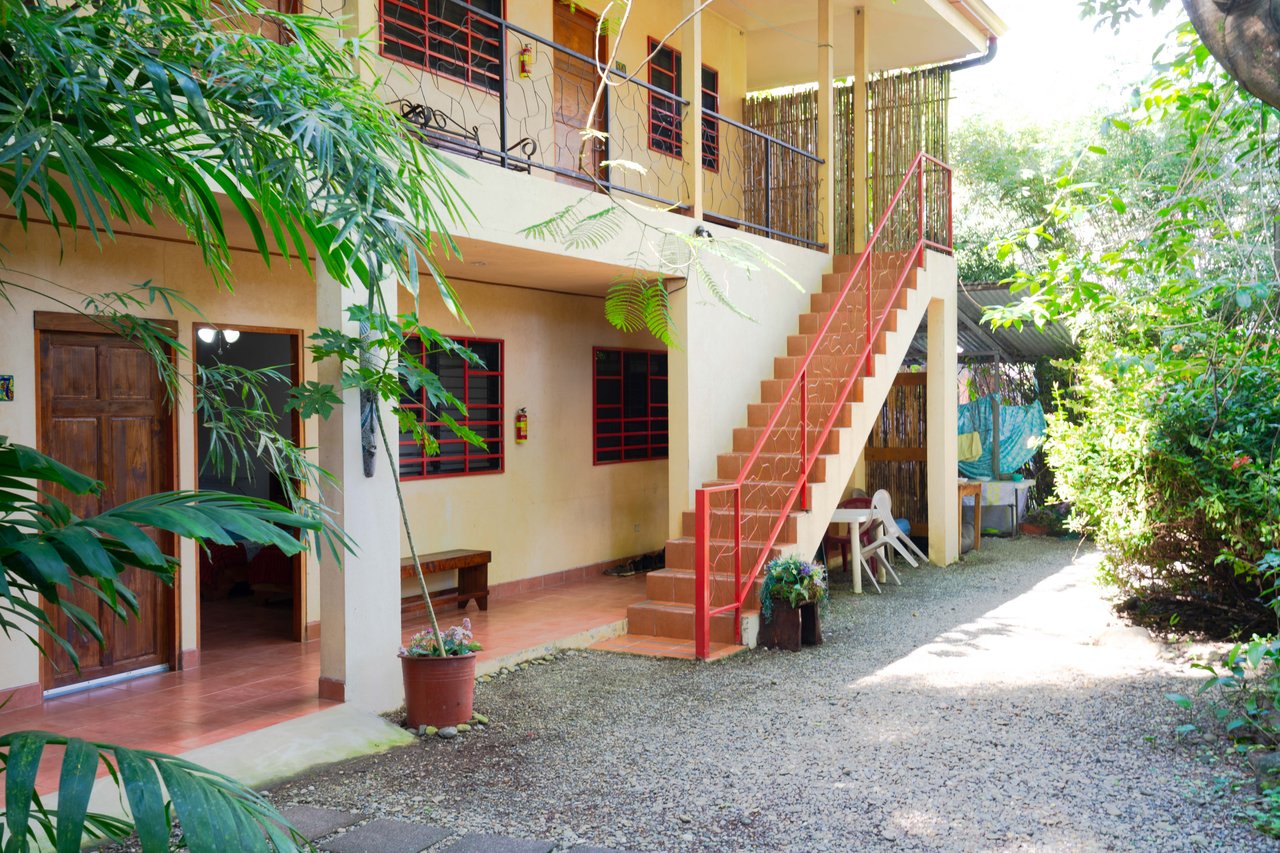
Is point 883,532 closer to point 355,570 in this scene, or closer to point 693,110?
point 693,110

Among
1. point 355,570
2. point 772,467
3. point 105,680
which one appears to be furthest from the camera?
point 772,467

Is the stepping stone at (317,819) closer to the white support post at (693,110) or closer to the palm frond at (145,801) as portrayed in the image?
the palm frond at (145,801)

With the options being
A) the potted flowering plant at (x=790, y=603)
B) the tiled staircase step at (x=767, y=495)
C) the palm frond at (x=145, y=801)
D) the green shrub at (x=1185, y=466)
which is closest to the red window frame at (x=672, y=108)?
the tiled staircase step at (x=767, y=495)

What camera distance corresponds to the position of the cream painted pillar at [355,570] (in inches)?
226

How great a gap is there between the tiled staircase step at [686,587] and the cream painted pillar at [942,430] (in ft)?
12.4

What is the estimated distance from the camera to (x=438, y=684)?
5.67 meters

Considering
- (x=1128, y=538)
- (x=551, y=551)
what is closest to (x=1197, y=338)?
(x=1128, y=538)

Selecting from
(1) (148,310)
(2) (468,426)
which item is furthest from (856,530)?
(1) (148,310)

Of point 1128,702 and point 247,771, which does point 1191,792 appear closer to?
point 1128,702

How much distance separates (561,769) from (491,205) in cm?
341

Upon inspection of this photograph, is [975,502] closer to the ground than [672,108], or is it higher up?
closer to the ground

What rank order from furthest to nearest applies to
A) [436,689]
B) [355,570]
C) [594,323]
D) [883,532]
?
[594,323] → [883,532] → [355,570] → [436,689]

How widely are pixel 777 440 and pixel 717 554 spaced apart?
4.40 ft

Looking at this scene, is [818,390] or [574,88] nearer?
[818,390]
